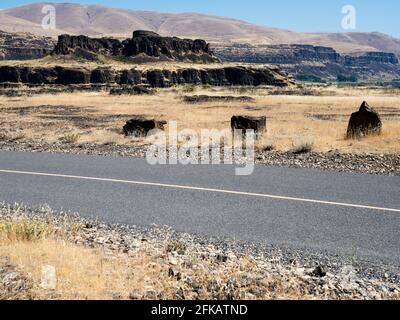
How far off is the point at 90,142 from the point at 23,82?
301ft

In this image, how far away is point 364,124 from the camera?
18453 mm

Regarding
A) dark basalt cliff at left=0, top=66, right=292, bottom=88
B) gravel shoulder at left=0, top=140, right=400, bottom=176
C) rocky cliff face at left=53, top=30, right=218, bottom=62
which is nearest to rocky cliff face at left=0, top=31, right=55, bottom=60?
rocky cliff face at left=53, top=30, right=218, bottom=62

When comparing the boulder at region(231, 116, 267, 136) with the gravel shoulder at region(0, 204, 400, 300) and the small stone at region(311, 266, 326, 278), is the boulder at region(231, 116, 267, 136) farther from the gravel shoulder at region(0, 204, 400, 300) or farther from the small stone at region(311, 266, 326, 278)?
the small stone at region(311, 266, 326, 278)

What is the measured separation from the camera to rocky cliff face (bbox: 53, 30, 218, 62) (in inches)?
5103

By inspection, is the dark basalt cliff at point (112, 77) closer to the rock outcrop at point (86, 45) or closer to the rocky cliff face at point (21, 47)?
the rock outcrop at point (86, 45)

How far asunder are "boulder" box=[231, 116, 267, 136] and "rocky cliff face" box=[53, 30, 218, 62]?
115 metres

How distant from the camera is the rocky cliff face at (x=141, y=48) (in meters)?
130

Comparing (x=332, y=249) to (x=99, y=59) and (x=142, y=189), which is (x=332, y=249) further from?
(x=99, y=59)

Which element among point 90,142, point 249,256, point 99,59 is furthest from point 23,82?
point 249,256

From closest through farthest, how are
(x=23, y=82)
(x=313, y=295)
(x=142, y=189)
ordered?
(x=313, y=295) → (x=142, y=189) → (x=23, y=82)

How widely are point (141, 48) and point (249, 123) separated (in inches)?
4733

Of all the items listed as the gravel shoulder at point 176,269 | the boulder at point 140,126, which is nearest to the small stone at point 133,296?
the gravel shoulder at point 176,269

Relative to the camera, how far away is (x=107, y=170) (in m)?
12.5

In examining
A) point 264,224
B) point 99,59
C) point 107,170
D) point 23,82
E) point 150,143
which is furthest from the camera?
point 99,59
